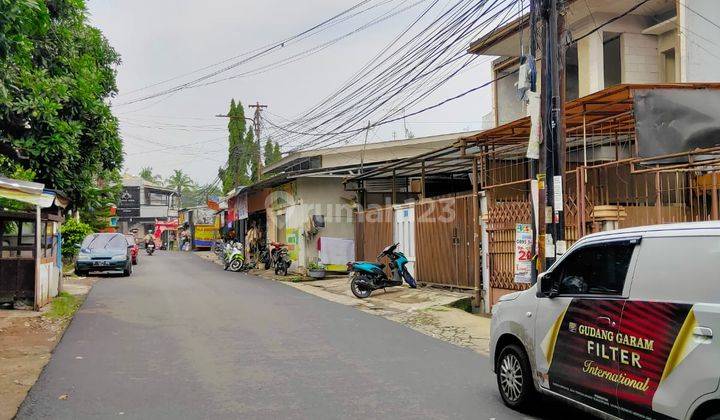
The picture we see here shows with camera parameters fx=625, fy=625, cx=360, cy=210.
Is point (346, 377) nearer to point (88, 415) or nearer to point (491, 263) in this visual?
point (88, 415)

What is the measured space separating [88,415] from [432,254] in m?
11.2

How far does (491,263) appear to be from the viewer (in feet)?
42.2

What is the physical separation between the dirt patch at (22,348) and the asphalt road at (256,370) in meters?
0.15

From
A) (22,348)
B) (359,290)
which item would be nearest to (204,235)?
(359,290)

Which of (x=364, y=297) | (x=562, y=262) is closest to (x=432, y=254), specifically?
(x=364, y=297)

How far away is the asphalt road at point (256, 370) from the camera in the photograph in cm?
590

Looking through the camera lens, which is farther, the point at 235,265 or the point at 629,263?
the point at 235,265

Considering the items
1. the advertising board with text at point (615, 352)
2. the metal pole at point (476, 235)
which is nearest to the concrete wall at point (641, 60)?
the metal pole at point (476, 235)

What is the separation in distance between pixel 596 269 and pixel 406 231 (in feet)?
41.2

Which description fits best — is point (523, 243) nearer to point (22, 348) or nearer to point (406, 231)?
point (406, 231)

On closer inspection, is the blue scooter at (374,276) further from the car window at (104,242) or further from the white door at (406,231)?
the car window at (104,242)

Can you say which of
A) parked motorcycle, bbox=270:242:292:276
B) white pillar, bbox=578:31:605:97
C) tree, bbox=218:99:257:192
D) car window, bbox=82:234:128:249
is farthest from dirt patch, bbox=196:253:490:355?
tree, bbox=218:99:257:192

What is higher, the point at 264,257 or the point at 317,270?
the point at 264,257

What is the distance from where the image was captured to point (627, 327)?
14.9 feet
